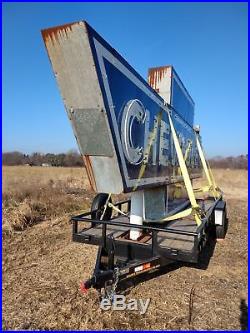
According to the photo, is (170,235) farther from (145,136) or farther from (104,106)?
(104,106)

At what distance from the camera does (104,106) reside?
3.18 meters

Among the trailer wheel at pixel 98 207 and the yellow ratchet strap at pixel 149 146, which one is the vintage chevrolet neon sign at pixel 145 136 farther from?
the trailer wheel at pixel 98 207

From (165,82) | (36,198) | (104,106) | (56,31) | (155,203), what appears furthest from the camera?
(36,198)

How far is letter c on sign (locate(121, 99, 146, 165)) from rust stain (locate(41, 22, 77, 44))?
1112 millimetres

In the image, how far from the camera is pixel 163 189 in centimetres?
545

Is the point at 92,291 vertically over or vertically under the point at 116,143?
under

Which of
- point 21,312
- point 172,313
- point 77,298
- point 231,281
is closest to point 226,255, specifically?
point 231,281

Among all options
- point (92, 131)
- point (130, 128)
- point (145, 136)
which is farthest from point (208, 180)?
point (92, 131)

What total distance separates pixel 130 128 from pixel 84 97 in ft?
2.50

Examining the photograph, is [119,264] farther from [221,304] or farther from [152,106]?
[152,106]

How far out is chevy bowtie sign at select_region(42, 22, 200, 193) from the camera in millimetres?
3049

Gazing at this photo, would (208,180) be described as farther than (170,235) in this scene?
Yes

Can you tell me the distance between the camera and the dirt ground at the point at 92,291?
3.52m

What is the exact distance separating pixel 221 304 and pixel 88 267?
2261 mm
